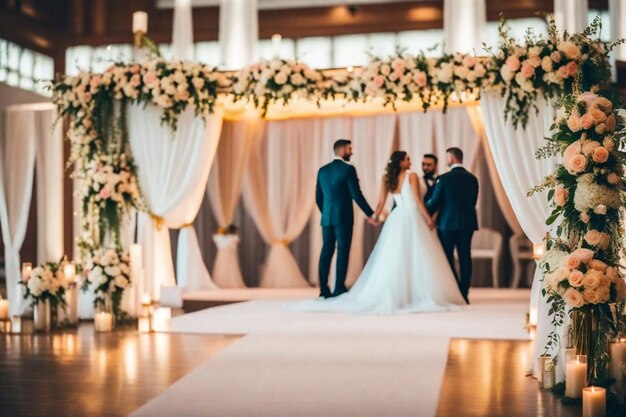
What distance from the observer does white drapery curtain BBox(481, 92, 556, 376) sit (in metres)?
7.77

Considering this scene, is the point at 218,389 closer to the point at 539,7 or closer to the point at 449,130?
the point at 449,130

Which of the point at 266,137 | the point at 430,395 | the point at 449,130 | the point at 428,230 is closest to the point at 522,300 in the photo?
the point at 428,230

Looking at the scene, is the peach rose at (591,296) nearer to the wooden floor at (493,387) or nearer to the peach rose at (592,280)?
the peach rose at (592,280)

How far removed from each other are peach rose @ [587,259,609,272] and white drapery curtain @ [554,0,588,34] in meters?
6.71

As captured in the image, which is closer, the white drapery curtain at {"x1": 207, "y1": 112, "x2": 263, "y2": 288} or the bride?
the bride

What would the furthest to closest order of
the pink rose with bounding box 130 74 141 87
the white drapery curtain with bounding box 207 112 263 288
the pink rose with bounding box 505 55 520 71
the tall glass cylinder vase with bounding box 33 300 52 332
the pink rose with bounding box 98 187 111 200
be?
the white drapery curtain with bounding box 207 112 263 288, the pink rose with bounding box 130 74 141 87, the pink rose with bounding box 98 187 111 200, the pink rose with bounding box 505 55 520 71, the tall glass cylinder vase with bounding box 33 300 52 332

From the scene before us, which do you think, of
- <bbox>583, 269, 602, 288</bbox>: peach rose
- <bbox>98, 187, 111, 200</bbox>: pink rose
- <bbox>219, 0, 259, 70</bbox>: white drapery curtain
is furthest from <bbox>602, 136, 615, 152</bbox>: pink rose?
<bbox>219, 0, 259, 70</bbox>: white drapery curtain

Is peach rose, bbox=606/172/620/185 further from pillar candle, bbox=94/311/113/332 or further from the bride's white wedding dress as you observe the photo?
pillar candle, bbox=94/311/113/332

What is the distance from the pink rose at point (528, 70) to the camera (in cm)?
749

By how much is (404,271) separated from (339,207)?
3.27ft

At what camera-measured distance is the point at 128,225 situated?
28.9 feet

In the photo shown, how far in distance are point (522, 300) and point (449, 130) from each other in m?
2.48

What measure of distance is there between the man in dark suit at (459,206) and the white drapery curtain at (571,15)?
2531 millimetres

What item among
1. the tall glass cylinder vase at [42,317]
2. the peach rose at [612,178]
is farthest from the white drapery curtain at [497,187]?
the peach rose at [612,178]
